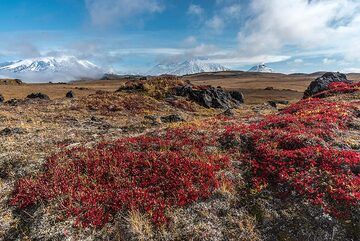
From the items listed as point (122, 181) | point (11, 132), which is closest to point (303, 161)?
point (122, 181)

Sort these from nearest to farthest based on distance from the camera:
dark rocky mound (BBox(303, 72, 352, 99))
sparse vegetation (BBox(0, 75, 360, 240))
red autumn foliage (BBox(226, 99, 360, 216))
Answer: sparse vegetation (BBox(0, 75, 360, 240))
red autumn foliage (BBox(226, 99, 360, 216))
dark rocky mound (BBox(303, 72, 352, 99))

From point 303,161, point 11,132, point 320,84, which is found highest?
point 320,84

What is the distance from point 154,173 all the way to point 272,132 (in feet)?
36.4

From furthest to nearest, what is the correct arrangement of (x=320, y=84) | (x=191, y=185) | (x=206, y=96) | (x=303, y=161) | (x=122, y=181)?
(x=320, y=84)
(x=206, y=96)
(x=303, y=161)
(x=122, y=181)
(x=191, y=185)

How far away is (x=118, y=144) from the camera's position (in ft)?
87.9

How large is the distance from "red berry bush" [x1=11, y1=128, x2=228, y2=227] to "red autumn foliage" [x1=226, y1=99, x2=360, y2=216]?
2905mm

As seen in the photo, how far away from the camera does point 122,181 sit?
66.7 feet

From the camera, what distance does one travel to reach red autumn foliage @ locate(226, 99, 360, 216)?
693 inches

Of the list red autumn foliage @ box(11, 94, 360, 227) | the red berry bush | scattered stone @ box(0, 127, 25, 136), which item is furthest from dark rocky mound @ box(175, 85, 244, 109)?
the red berry bush

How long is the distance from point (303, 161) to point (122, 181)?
1120 centimetres

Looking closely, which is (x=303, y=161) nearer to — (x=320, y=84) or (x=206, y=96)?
(x=206, y=96)

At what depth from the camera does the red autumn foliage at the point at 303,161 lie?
1759 centimetres

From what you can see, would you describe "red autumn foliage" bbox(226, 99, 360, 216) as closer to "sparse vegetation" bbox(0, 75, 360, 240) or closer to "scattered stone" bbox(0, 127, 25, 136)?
"sparse vegetation" bbox(0, 75, 360, 240)

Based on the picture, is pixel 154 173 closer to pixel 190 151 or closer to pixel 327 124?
pixel 190 151
